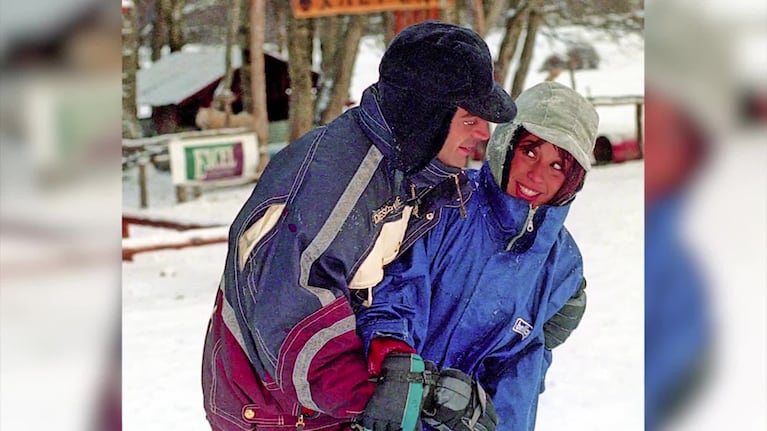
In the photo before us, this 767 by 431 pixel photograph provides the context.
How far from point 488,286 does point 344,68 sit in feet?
1.63

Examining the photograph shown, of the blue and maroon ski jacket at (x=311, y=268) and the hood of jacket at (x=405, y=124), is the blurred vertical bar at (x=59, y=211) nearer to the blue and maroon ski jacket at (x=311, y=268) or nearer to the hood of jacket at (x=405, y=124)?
the blue and maroon ski jacket at (x=311, y=268)

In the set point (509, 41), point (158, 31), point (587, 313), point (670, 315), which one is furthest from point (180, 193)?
point (670, 315)

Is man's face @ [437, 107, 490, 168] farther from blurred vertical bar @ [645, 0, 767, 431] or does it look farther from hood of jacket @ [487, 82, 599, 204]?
blurred vertical bar @ [645, 0, 767, 431]

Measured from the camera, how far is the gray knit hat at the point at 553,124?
4.68ft

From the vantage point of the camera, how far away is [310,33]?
1.76 meters

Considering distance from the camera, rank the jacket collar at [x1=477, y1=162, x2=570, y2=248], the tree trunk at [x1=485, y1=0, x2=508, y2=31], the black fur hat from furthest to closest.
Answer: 1. the tree trunk at [x1=485, y1=0, x2=508, y2=31]
2. the jacket collar at [x1=477, y1=162, x2=570, y2=248]
3. the black fur hat

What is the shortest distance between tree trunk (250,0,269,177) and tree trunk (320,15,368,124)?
0.13 meters

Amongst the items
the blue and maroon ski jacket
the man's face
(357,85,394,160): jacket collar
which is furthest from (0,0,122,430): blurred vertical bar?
the man's face

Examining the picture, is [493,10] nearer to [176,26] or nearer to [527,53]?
[527,53]

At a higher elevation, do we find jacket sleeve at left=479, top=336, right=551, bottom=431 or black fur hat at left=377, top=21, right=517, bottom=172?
black fur hat at left=377, top=21, right=517, bottom=172

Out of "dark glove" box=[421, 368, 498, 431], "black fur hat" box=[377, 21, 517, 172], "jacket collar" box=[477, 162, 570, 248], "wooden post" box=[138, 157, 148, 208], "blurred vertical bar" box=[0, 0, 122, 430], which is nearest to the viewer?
"blurred vertical bar" box=[0, 0, 122, 430]

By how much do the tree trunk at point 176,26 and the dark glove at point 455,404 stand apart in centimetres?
81

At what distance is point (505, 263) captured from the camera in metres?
1.49

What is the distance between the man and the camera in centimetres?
125
